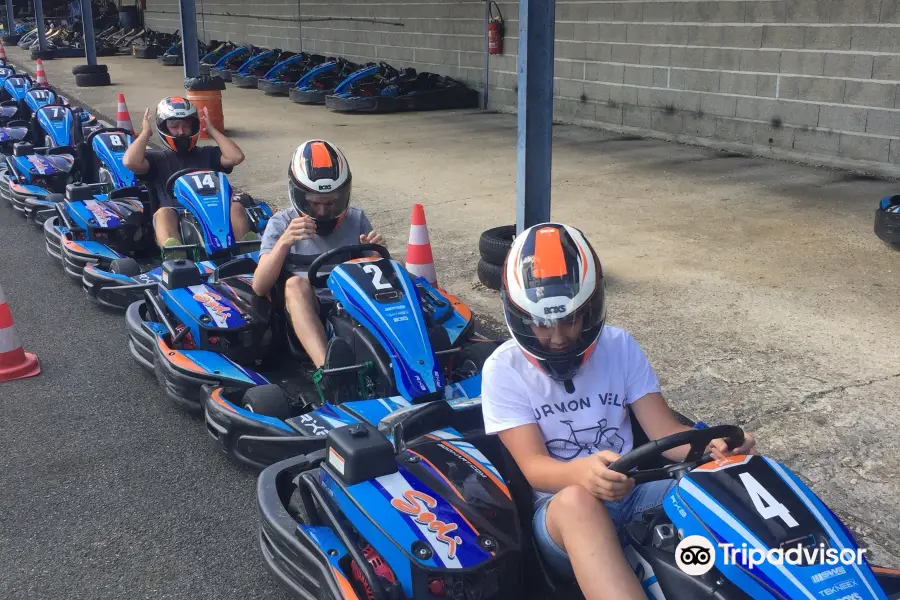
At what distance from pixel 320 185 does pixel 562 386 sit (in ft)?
6.91

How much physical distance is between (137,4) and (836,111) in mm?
27354

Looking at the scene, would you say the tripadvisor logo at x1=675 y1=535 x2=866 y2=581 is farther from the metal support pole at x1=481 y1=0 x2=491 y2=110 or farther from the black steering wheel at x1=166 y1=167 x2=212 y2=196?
the metal support pole at x1=481 y1=0 x2=491 y2=110

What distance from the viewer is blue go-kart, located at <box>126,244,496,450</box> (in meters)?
Answer: 3.59

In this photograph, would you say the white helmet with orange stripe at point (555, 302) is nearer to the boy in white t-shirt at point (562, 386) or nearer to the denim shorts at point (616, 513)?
the boy in white t-shirt at point (562, 386)

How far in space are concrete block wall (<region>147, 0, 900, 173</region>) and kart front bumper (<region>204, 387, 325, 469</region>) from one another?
22.8 ft

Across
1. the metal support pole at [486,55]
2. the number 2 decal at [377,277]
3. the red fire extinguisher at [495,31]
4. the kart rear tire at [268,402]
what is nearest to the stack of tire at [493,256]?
the number 2 decal at [377,277]

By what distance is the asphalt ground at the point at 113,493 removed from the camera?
3.01 meters

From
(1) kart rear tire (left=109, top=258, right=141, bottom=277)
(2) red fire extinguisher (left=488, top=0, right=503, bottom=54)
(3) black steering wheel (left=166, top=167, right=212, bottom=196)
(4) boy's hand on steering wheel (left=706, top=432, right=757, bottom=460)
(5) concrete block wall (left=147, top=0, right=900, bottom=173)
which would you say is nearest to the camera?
(4) boy's hand on steering wheel (left=706, top=432, right=757, bottom=460)

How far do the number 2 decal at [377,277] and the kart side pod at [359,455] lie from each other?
1202 mm

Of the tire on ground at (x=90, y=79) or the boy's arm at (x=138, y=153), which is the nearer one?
the boy's arm at (x=138, y=153)

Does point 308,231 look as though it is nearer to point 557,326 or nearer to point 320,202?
point 320,202

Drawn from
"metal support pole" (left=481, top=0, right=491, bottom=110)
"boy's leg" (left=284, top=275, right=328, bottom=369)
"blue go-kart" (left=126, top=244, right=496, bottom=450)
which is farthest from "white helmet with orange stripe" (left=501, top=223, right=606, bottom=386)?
"metal support pole" (left=481, top=0, right=491, bottom=110)

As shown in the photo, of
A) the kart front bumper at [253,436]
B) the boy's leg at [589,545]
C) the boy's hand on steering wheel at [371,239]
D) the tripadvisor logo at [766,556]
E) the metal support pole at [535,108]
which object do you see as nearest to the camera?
the tripadvisor logo at [766,556]

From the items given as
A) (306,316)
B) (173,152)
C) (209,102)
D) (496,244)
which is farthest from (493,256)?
(209,102)
